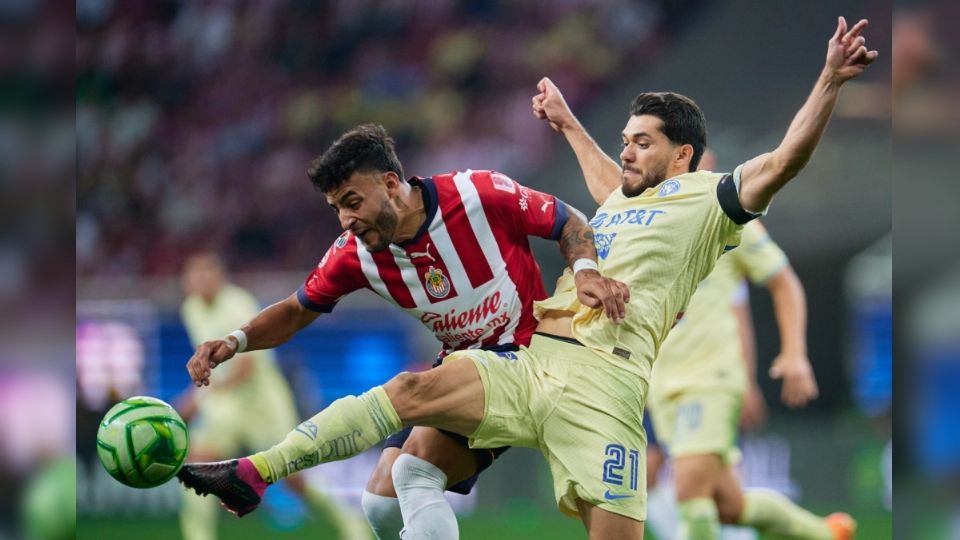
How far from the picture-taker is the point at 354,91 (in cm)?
1410

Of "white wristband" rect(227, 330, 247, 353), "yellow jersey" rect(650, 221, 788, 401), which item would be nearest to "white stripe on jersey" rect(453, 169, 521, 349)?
"white wristband" rect(227, 330, 247, 353)

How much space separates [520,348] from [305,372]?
21.9 ft

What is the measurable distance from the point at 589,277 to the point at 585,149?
0.95 m

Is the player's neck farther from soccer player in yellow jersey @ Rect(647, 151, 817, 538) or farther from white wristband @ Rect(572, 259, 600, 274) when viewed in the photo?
soccer player in yellow jersey @ Rect(647, 151, 817, 538)

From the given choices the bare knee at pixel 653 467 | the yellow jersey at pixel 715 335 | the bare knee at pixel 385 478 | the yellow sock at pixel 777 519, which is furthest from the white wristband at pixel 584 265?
the bare knee at pixel 653 467

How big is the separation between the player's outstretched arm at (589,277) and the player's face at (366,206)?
2.05 ft

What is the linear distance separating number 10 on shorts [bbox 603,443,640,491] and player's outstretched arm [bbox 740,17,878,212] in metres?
0.95

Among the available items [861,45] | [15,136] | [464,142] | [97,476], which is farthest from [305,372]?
[15,136]

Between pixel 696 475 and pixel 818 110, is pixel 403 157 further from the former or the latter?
pixel 818 110

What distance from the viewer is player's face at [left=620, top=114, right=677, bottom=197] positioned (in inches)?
170

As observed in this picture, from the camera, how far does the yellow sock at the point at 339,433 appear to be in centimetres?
369

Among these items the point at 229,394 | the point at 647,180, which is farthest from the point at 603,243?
the point at 229,394

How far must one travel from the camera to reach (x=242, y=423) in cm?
888

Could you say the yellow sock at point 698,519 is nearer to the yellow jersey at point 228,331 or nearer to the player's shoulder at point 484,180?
the player's shoulder at point 484,180
